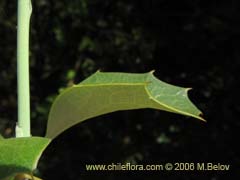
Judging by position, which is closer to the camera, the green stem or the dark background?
the green stem

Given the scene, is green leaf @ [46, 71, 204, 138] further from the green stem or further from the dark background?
the dark background

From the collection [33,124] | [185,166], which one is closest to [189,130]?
[185,166]

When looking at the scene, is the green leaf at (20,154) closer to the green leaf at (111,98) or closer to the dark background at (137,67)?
the green leaf at (111,98)

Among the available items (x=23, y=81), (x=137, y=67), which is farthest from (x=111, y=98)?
(x=137, y=67)

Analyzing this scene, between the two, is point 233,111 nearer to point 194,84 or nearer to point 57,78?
point 194,84

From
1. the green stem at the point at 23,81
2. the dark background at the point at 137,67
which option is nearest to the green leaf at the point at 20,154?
the green stem at the point at 23,81

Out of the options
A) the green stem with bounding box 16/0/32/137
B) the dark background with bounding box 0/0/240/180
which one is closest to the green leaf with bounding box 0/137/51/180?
the green stem with bounding box 16/0/32/137

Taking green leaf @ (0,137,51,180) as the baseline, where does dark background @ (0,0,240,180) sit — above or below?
below
